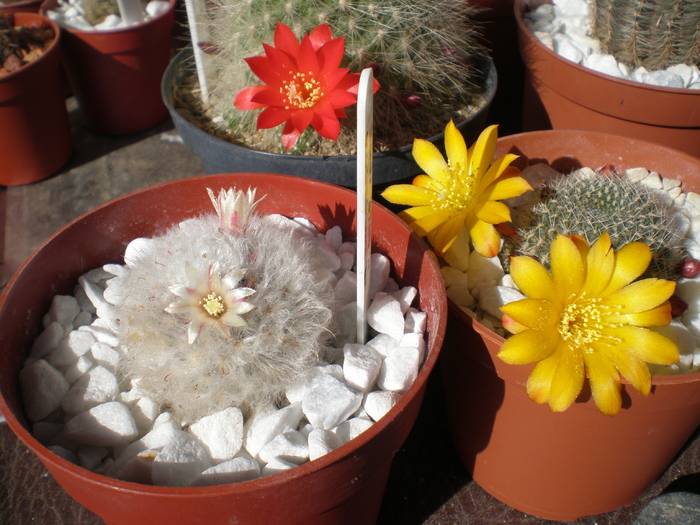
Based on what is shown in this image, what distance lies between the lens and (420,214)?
39.9 inches

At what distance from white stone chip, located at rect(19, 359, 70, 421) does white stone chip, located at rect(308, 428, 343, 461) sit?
399 millimetres

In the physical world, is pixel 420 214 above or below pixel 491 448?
above

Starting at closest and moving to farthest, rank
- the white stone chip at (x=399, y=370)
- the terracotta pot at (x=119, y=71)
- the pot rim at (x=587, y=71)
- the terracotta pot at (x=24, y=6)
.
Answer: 1. the white stone chip at (x=399, y=370)
2. the pot rim at (x=587, y=71)
3. the terracotta pot at (x=119, y=71)
4. the terracotta pot at (x=24, y=6)

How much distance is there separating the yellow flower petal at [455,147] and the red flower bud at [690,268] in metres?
0.41

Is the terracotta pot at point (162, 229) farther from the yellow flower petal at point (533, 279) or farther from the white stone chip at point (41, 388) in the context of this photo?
the yellow flower petal at point (533, 279)

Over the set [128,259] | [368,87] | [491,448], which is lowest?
[491,448]

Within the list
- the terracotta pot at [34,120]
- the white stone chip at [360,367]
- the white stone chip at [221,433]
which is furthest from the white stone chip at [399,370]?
the terracotta pot at [34,120]

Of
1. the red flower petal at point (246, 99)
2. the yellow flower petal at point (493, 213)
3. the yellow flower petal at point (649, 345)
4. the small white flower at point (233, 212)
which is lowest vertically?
the yellow flower petal at point (649, 345)

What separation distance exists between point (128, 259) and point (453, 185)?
577 mm

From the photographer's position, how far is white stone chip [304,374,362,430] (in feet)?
2.72

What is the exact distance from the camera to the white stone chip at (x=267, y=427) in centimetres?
83

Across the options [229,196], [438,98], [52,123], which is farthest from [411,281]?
[52,123]

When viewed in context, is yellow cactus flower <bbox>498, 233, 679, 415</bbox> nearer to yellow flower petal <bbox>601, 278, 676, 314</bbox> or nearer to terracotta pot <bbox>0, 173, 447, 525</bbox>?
yellow flower petal <bbox>601, 278, 676, 314</bbox>

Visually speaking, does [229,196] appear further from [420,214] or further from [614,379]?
[614,379]
